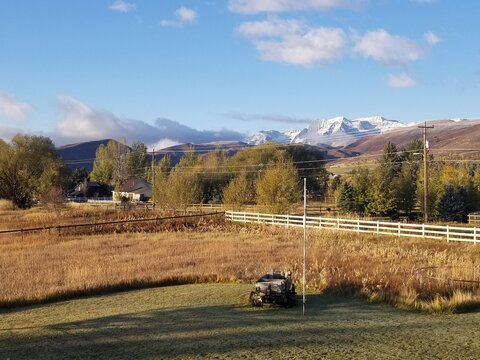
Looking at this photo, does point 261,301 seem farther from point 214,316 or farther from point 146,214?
point 146,214

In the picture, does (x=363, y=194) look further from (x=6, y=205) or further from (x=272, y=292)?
Result: (x=272, y=292)

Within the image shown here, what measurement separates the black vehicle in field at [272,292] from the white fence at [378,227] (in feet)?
74.5

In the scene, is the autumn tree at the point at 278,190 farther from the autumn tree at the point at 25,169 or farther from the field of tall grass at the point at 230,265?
the autumn tree at the point at 25,169

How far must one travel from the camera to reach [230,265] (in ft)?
65.3

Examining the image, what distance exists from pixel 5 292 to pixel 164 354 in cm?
867

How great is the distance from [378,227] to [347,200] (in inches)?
1269

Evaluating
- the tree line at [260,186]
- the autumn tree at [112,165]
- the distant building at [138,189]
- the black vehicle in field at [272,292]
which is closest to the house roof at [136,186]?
the distant building at [138,189]

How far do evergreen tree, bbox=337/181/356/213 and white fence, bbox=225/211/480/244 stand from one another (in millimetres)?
21487

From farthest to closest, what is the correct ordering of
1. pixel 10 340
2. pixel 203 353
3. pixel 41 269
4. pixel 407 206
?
pixel 407 206, pixel 41 269, pixel 10 340, pixel 203 353

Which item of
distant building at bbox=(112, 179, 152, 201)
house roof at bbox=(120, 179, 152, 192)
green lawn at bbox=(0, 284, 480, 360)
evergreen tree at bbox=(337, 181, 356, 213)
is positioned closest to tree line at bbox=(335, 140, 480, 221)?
evergreen tree at bbox=(337, 181, 356, 213)

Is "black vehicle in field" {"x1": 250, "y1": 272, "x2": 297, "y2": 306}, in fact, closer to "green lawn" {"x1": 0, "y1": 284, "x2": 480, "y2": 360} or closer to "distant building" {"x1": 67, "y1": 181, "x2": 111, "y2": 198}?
"green lawn" {"x1": 0, "y1": 284, "x2": 480, "y2": 360}

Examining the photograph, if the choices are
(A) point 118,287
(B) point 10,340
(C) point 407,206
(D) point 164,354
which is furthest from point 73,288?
(C) point 407,206

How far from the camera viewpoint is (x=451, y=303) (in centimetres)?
1177

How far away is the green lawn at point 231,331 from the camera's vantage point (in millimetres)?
8281
